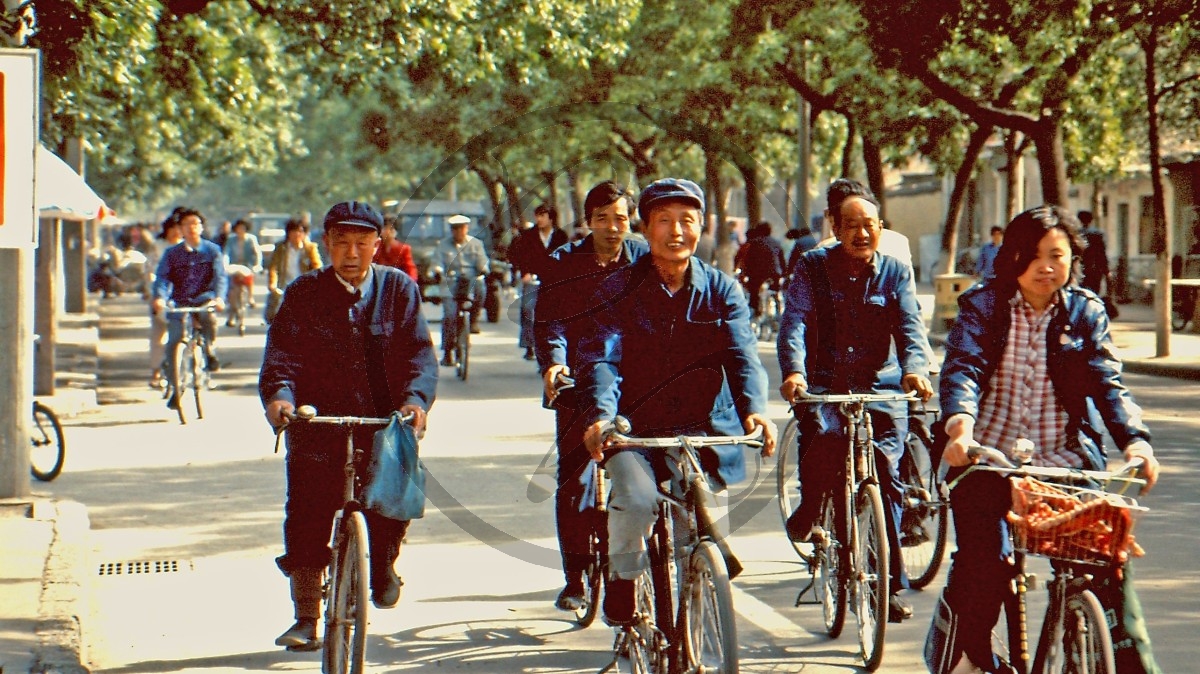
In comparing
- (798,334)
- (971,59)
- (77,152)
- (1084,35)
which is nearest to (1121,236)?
(971,59)

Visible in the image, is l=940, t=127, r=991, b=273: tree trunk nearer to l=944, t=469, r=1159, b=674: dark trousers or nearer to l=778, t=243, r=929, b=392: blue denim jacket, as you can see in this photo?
l=778, t=243, r=929, b=392: blue denim jacket

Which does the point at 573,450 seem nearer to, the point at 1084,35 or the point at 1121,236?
the point at 1084,35

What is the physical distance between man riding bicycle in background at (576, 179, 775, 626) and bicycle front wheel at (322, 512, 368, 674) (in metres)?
0.82

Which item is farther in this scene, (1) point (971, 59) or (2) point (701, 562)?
(1) point (971, 59)

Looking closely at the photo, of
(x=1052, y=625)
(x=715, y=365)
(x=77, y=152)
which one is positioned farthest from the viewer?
(x=77, y=152)

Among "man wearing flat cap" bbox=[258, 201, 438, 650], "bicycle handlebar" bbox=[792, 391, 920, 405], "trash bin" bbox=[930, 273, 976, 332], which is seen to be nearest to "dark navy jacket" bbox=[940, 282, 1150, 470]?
"bicycle handlebar" bbox=[792, 391, 920, 405]

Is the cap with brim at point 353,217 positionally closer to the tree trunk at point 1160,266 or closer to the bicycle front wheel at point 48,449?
the bicycle front wheel at point 48,449

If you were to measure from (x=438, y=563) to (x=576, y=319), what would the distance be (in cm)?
196

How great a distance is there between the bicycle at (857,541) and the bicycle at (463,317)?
12.4 m

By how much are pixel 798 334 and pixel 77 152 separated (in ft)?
84.6

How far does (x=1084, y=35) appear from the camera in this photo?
838 inches

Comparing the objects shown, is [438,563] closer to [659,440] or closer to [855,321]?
[855,321]

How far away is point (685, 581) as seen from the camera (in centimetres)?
518

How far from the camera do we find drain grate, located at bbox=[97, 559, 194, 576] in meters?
8.48
